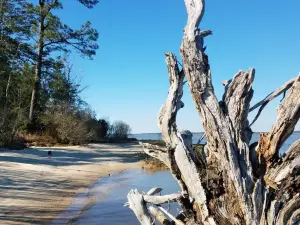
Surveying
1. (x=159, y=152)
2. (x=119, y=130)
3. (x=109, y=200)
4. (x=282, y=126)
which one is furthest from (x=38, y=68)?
(x=282, y=126)

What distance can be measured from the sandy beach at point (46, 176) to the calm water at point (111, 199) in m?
0.37

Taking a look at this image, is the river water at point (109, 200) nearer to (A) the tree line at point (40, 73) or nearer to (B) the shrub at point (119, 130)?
(A) the tree line at point (40, 73)

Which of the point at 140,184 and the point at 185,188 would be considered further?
the point at 140,184

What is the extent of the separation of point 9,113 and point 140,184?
10.7m

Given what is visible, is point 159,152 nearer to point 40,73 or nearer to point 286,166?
point 286,166

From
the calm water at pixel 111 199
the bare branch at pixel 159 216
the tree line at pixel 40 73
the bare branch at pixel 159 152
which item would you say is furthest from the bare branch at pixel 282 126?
the tree line at pixel 40 73

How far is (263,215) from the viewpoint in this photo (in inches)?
140

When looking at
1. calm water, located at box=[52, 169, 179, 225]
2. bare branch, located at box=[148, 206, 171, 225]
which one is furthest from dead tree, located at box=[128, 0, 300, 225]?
calm water, located at box=[52, 169, 179, 225]

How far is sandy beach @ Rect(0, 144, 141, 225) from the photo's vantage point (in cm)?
970

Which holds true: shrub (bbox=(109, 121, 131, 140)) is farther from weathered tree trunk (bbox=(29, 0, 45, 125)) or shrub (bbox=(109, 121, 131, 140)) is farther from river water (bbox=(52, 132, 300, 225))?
river water (bbox=(52, 132, 300, 225))

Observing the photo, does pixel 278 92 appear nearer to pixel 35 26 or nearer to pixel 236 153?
pixel 236 153

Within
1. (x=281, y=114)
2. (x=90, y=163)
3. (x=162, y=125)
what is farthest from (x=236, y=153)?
(x=90, y=163)

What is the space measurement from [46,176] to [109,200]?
4016 mm

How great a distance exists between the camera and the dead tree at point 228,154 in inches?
143
